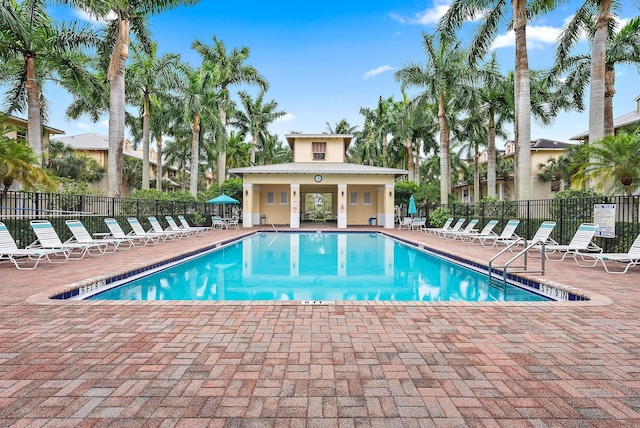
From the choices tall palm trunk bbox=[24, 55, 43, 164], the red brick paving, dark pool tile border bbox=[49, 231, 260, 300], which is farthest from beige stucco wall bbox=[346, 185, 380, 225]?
the red brick paving

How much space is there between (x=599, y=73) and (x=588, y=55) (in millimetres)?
8170

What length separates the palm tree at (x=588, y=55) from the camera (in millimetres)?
16734

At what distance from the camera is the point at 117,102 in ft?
49.5

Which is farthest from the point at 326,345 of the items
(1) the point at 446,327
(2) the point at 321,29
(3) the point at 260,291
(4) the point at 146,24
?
(2) the point at 321,29

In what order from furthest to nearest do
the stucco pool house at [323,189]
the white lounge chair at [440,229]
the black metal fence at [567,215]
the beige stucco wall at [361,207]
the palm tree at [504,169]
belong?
the palm tree at [504,169] → the beige stucco wall at [361,207] → the stucco pool house at [323,189] → the white lounge chair at [440,229] → the black metal fence at [567,215]

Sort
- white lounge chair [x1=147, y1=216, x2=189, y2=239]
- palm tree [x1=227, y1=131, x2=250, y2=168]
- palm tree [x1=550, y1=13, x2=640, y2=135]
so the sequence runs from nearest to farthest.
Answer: white lounge chair [x1=147, y1=216, x2=189, y2=239], palm tree [x1=550, y1=13, x2=640, y2=135], palm tree [x1=227, y1=131, x2=250, y2=168]

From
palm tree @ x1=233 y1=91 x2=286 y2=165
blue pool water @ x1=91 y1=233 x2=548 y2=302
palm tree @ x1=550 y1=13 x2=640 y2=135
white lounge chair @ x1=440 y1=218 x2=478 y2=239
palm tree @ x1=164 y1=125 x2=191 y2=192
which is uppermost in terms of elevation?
palm tree @ x1=233 y1=91 x2=286 y2=165

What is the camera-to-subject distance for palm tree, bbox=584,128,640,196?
1055 centimetres

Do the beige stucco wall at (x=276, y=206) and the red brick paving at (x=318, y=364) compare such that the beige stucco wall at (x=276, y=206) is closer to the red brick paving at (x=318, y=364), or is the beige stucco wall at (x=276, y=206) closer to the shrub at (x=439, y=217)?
the shrub at (x=439, y=217)

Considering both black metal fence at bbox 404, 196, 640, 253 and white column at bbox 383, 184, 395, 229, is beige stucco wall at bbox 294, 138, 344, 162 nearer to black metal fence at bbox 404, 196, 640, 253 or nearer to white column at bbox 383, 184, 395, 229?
white column at bbox 383, 184, 395, 229

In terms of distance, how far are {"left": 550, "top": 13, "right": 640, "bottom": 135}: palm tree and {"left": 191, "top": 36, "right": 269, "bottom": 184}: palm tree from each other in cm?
2048

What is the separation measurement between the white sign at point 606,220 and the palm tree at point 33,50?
777 inches

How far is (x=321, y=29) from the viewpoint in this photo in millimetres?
22703

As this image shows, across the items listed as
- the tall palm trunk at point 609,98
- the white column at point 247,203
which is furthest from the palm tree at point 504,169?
the white column at point 247,203
